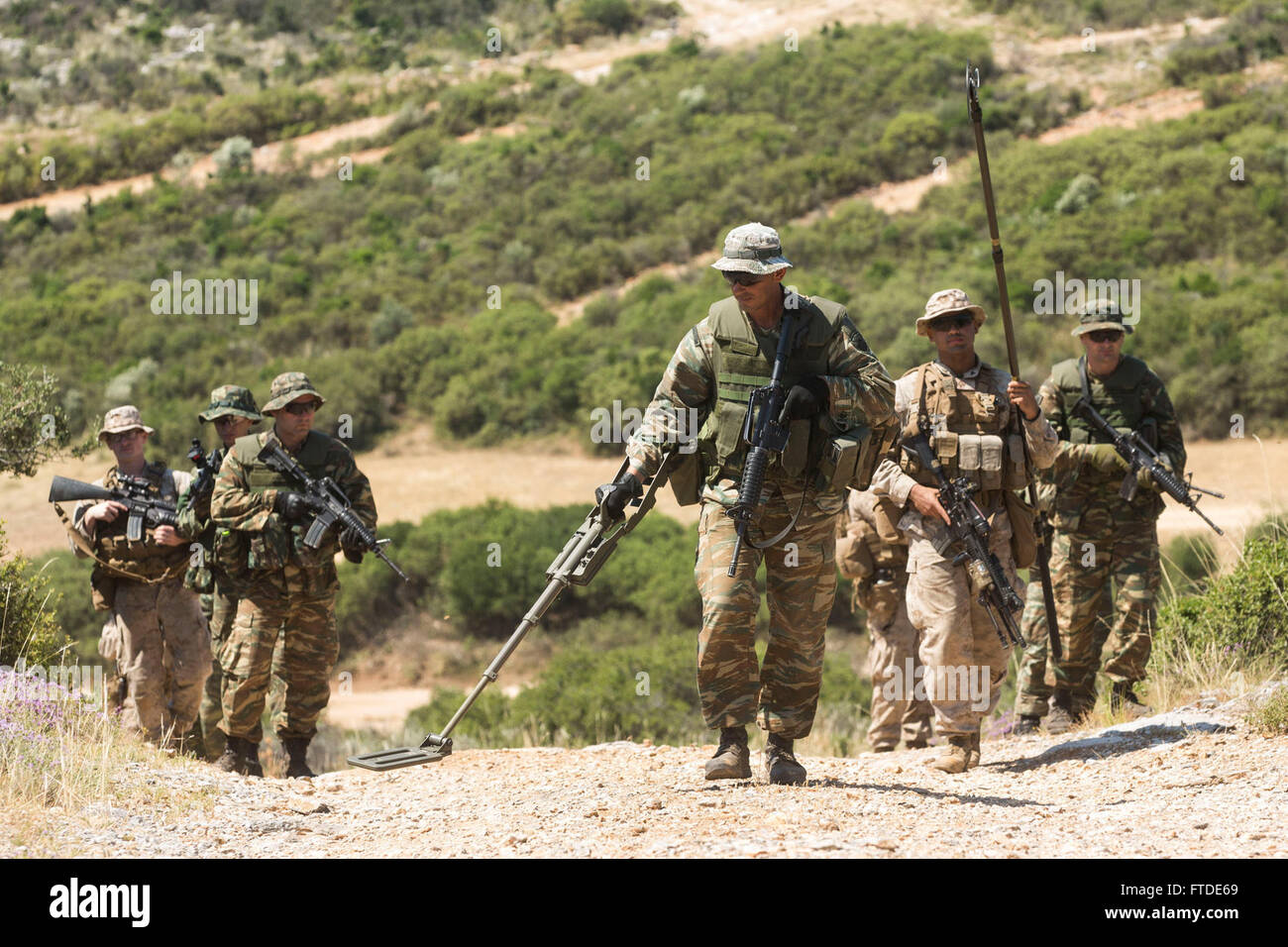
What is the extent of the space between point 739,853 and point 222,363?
30461 millimetres

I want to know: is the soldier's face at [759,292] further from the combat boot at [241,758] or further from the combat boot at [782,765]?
the combat boot at [241,758]

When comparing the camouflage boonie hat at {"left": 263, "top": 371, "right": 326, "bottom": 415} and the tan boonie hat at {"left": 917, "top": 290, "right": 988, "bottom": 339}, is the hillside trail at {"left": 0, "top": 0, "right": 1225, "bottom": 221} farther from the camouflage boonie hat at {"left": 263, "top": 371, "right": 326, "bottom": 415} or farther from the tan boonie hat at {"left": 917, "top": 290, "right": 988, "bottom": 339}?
the tan boonie hat at {"left": 917, "top": 290, "right": 988, "bottom": 339}

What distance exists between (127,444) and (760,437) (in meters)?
4.63

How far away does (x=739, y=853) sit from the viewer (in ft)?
16.5

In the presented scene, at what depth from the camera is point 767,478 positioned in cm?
645

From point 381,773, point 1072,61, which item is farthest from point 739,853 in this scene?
point 1072,61

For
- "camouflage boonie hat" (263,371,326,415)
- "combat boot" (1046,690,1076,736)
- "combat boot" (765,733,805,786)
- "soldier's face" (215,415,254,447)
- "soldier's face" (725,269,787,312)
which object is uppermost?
Result: "soldier's face" (725,269,787,312)

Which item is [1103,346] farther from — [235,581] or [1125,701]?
[235,581]

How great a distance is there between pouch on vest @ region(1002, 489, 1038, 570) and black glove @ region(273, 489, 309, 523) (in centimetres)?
383

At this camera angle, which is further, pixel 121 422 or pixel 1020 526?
pixel 121 422

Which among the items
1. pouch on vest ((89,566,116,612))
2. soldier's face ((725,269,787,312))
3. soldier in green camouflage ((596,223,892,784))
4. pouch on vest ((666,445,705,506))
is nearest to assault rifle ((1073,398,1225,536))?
soldier in green camouflage ((596,223,892,784))

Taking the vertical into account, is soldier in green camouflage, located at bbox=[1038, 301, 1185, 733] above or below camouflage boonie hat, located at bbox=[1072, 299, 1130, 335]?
below

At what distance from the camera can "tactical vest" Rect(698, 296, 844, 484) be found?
20.9 ft

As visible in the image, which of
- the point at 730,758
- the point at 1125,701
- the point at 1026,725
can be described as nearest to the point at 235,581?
the point at 730,758
